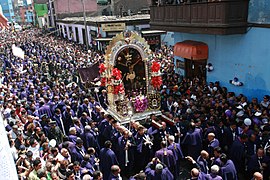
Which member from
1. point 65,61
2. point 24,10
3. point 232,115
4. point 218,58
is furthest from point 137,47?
point 24,10

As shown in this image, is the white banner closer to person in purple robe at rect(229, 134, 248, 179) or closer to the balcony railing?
person in purple robe at rect(229, 134, 248, 179)

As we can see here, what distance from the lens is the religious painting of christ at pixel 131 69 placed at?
41.1 feet

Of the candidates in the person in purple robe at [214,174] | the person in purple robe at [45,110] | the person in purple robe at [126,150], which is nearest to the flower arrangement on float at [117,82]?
the person in purple robe at [45,110]

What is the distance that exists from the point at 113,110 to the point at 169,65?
20.6ft

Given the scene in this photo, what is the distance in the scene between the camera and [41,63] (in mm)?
21078

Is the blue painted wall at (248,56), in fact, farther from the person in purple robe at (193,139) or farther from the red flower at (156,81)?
the person in purple robe at (193,139)

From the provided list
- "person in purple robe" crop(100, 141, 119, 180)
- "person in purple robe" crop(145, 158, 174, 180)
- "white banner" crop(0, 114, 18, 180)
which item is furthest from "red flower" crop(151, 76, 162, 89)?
"white banner" crop(0, 114, 18, 180)

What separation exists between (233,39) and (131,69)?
4.89m

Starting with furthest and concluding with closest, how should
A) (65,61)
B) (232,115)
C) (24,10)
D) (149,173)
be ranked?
(24,10)
(65,61)
(232,115)
(149,173)

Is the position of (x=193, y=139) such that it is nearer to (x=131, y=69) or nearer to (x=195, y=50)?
(x=131, y=69)

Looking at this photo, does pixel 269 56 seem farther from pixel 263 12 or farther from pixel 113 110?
pixel 113 110

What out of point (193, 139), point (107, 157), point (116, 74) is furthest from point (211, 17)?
point (107, 157)

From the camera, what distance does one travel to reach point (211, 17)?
468 inches

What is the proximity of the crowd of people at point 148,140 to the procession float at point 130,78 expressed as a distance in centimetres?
78
